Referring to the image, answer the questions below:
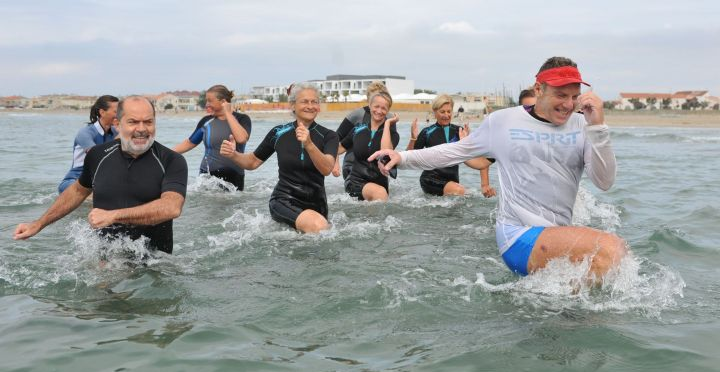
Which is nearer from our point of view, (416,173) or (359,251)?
(359,251)

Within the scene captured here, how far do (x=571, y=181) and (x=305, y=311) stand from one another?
2227mm

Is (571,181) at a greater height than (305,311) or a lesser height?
greater

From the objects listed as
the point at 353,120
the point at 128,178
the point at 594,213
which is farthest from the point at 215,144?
the point at 594,213

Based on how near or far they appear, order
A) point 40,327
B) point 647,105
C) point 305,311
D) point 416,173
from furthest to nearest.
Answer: point 647,105 < point 416,173 < point 305,311 < point 40,327

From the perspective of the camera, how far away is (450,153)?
5527 millimetres

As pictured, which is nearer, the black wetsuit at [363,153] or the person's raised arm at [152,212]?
the person's raised arm at [152,212]

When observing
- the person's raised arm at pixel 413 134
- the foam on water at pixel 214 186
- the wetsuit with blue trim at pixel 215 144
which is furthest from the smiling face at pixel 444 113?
the foam on water at pixel 214 186

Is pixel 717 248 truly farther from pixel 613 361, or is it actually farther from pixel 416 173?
pixel 416 173

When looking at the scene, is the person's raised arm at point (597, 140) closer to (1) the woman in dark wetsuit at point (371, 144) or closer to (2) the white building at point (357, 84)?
(1) the woman in dark wetsuit at point (371, 144)

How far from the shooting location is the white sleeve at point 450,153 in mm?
5410

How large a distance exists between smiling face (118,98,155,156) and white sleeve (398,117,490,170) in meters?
2.07

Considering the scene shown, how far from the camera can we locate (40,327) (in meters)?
4.95

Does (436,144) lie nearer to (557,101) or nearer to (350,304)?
(350,304)

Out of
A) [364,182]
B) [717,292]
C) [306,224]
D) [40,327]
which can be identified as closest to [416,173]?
[364,182]
